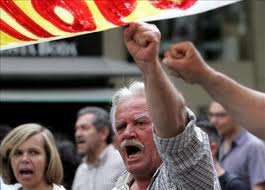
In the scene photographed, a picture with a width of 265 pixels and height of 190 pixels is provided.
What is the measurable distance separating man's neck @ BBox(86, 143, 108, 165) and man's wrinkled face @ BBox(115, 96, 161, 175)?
357 centimetres

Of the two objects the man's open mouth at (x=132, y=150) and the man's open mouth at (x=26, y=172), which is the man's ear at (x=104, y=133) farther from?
the man's open mouth at (x=132, y=150)

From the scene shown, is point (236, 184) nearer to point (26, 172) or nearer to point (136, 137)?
point (26, 172)

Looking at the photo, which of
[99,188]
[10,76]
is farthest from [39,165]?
[10,76]

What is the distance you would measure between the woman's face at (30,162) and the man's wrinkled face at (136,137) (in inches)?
63.6

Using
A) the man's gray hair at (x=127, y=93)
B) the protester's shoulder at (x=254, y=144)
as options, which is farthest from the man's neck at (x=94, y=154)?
the man's gray hair at (x=127, y=93)

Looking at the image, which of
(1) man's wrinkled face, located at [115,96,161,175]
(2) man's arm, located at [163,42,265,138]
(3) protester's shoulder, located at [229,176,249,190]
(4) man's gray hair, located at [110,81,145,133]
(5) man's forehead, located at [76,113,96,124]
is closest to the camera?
(2) man's arm, located at [163,42,265,138]

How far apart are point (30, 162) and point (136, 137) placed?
1843 millimetres

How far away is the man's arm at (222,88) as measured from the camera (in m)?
2.51

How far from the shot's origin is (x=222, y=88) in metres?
2.53

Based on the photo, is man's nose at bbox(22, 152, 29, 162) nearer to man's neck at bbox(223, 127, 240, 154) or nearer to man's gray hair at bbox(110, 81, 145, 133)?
man's gray hair at bbox(110, 81, 145, 133)

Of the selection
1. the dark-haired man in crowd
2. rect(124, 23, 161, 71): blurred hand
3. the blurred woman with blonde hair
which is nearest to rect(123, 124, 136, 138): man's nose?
rect(124, 23, 161, 71): blurred hand

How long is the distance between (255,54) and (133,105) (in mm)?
15335

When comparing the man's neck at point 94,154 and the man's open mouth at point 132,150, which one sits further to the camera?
the man's neck at point 94,154

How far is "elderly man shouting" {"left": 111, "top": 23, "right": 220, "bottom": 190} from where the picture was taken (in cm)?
295
